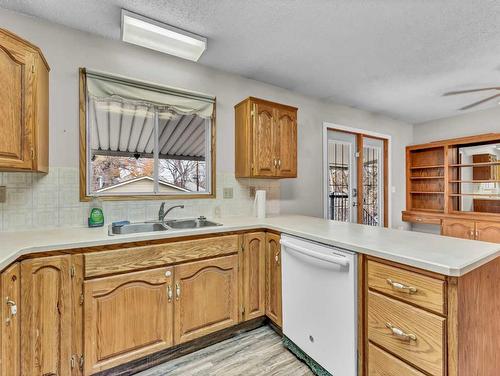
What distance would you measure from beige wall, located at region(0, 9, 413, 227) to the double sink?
586 mm

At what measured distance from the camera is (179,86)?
2400 mm

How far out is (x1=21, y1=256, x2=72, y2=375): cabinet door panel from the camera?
4.17 ft

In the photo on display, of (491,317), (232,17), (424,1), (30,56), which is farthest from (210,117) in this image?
(491,317)

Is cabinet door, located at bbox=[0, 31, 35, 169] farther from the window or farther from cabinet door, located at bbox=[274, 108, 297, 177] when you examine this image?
cabinet door, located at bbox=[274, 108, 297, 177]

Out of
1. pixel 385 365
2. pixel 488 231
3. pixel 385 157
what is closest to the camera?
pixel 385 365

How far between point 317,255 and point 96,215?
5.46ft

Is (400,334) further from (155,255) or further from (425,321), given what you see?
(155,255)

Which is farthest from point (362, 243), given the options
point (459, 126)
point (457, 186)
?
point (459, 126)

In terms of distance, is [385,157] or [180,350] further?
[385,157]

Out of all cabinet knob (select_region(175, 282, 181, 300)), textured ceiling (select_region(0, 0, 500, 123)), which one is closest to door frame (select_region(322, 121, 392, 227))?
textured ceiling (select_region(0, 0, 500, 123))

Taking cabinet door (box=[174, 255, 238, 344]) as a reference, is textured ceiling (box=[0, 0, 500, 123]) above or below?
above

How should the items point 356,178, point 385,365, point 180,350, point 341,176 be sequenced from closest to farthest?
1. point 385,365
2. point 180,350
3. point 341,176
4. point 356,178

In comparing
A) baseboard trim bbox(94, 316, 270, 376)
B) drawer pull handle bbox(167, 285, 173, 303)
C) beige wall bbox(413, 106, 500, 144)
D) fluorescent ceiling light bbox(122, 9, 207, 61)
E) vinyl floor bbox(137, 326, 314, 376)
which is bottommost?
vinyl floor bbox(137, 326, 314, 376)

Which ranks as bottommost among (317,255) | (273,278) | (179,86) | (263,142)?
(273,278)
